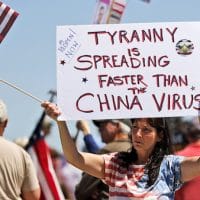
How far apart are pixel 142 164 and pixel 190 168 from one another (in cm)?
25

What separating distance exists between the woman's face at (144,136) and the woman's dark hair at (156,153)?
3cm

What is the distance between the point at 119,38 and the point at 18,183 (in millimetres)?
1708

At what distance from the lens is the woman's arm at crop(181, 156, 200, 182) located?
13.3 feet

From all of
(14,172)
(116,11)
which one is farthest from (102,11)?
(14,172)

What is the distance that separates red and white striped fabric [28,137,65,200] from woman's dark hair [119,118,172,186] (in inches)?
Answer: 128

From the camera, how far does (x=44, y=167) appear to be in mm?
7609

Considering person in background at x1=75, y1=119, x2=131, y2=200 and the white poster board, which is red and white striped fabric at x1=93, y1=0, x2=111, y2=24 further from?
the white poster board

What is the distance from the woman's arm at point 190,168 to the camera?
4043 millimetres

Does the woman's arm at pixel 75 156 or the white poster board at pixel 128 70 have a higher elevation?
the white poster board at pixel 128 70

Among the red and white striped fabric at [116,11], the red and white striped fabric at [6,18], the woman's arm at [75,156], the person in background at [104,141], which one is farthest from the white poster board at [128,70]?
the red and white striped fabric at [116,11]

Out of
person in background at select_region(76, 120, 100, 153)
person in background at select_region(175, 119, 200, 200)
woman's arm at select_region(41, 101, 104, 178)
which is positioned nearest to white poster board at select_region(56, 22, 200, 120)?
woman's arm at select_region(41, 101, 104, 178)

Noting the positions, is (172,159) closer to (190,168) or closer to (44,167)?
(190,168)

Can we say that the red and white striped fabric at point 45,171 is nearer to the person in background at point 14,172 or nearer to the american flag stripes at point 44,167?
the american flag stripes at point 44,167

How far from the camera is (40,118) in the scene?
883 cm
